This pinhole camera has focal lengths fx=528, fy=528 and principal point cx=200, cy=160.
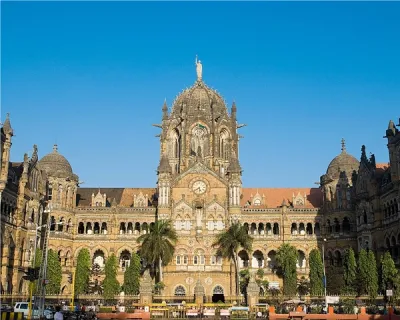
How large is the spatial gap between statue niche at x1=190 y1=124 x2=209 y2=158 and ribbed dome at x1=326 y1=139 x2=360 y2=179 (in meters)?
22.5

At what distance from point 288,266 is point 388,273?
18.5 m

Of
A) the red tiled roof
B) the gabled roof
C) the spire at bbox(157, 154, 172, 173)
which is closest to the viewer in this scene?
the spire at bbox(157, 154, 172, 173)

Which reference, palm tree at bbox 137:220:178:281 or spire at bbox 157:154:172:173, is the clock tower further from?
palm tree at bbox 137:220:178:281

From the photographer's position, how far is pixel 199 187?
86.4 m

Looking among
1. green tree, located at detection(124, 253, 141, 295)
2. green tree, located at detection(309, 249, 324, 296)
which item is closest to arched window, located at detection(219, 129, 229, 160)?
green tree, located at detection(309, 249, 324, 296)

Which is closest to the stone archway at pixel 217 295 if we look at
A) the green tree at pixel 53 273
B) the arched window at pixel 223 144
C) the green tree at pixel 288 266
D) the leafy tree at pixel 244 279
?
the leafy tree at pixel 244 279

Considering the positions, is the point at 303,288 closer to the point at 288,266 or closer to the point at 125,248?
the point at 288,266

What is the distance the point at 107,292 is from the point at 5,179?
2222 centimetres

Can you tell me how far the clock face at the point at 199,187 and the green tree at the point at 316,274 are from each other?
19.9 m

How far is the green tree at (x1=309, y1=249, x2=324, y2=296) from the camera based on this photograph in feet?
256

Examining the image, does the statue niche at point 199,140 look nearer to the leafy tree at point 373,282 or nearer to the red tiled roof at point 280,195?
the red tiled roof at point 280,195

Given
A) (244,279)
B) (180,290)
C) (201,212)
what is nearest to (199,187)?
(201,212)

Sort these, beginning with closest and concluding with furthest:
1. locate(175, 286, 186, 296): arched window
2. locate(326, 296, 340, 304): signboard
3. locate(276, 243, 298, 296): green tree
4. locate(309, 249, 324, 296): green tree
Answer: locate(326, 296, 340, 304): signboard
locate(309, 249, 324, 296): green tree
locate(276, 243, 298, 296): green tree
locate(175, 286, 186, 296): arched window

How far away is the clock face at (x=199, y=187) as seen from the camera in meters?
86.2
